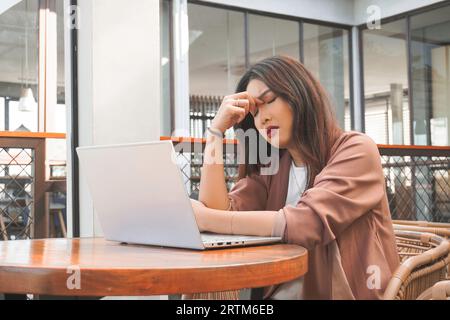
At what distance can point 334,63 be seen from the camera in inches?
303

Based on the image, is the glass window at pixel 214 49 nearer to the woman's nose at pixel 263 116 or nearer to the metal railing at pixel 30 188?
the metal railing at pixel 30 188

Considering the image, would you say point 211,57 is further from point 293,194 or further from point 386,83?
point 293,194

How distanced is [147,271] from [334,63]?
7.22 metres

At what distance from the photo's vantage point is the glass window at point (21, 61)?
4.78 meters

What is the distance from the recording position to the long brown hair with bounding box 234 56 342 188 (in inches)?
54.0

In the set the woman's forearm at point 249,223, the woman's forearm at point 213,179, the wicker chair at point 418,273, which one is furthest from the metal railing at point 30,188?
the wicker chair at point 418,273

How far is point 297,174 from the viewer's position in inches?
58.6

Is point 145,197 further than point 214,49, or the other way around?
point 214,49

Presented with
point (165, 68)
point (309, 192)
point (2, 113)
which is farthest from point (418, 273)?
point (165, 68)

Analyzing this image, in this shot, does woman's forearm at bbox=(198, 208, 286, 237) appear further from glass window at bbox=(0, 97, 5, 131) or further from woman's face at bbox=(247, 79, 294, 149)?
glass window at bbox=(0, 97, 5, 131)

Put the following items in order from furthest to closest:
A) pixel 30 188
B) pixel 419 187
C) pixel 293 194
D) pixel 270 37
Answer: pixel 270 37
pixel 419 187
pixel 30 188
pixel 293 194
